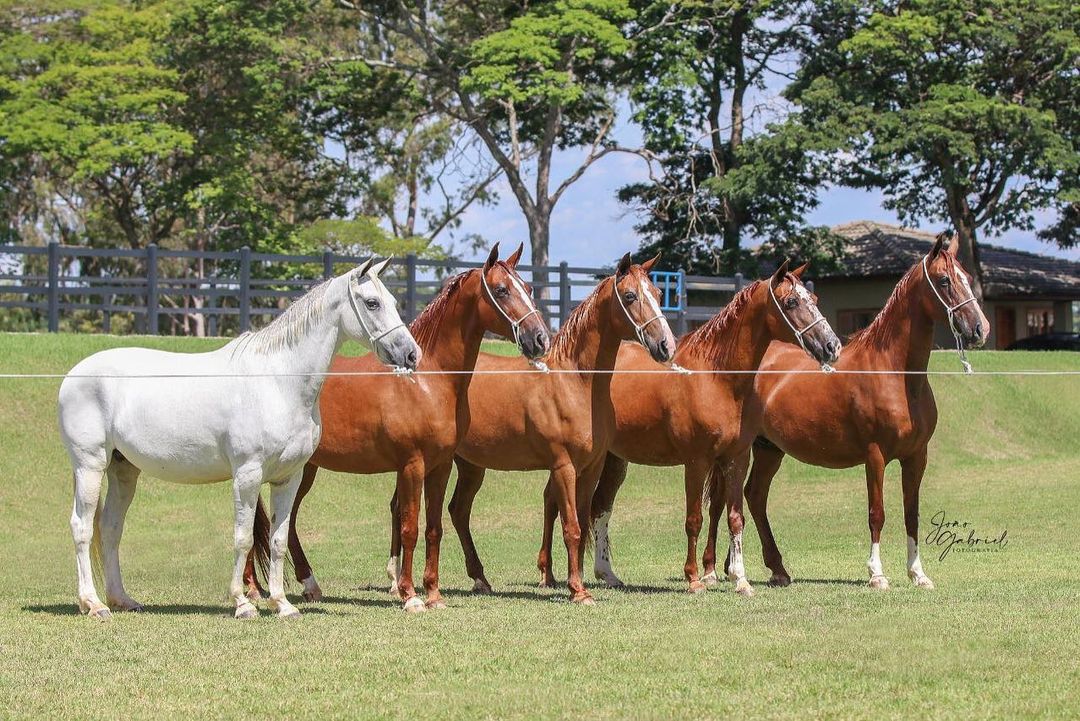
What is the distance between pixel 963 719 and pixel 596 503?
20.8 feet

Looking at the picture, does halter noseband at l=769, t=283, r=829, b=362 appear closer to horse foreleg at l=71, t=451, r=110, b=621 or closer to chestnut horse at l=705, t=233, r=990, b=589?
chestnut horse at l=705, t=233, r=990, b=589

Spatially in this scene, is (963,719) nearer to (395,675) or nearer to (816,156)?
(395,675)

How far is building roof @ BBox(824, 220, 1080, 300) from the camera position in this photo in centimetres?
5028

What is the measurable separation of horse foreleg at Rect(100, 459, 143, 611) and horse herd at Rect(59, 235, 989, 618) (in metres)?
0.02

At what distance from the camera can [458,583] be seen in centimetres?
1304

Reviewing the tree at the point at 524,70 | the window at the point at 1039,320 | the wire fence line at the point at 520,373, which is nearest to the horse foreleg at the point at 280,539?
the wire fence line at the point at 520,373

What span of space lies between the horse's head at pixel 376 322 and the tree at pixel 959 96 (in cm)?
3053

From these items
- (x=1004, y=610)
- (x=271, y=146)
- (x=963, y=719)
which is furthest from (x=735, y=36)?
(x=963, y=719)

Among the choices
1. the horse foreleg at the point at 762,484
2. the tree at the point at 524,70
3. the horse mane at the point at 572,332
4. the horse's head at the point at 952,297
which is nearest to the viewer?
the horse mane at the point at 572,332

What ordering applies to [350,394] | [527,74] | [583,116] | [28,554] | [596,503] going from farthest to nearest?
[583,116] → [527,74] → [28,554] → [596,503] → [350,394]

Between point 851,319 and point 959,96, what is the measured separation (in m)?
14.4

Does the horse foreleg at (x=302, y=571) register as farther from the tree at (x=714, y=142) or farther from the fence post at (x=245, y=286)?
the tree at (x=714, y=142)

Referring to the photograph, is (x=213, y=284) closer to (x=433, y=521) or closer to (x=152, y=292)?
(x=152, y=292)

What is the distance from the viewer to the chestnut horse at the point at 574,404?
10969 millimetres
